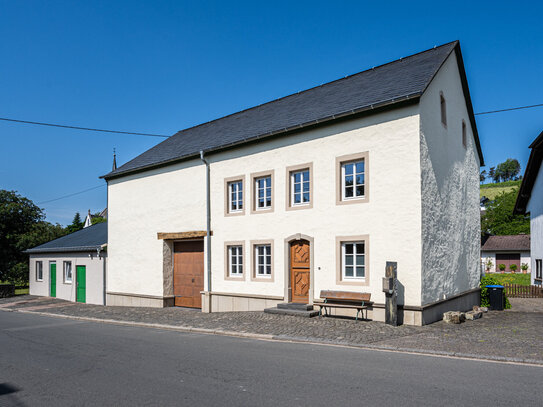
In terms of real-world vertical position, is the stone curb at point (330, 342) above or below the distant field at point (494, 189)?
below

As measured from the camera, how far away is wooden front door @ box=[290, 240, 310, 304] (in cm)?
1462

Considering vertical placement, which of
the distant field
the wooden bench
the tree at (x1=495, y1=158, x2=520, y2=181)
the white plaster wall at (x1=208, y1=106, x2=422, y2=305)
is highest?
the tree at (x1=495, y1=158, x2=520, y2=181)

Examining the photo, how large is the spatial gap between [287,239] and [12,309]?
52.5 feet

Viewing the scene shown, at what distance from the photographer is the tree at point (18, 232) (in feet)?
136

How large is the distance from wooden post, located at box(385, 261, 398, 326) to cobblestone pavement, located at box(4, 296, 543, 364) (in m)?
0.35

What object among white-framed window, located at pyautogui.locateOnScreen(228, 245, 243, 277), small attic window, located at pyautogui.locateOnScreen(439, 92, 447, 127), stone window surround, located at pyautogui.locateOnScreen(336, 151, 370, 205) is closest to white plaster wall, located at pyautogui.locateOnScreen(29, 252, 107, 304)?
white-framed window, located at pyautogui.locateOnScreen(228, 245, 243, 277)

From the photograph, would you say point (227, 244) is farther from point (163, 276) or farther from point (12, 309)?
point (12, 309)

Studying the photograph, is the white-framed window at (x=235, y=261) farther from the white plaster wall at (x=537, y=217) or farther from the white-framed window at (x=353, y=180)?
the white plaster wall at (x=537, y=217)

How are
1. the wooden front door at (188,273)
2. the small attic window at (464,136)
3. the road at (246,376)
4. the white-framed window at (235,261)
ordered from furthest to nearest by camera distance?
the wooden front door at (188,273)
the small attic window at (464,136)
the white-framed window at (235,261)
the road at (246,376)

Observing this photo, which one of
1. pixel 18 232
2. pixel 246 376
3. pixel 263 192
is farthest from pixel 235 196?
pixel 18 232

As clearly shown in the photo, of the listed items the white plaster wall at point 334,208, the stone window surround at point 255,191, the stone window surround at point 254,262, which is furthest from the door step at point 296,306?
the stone window surround at point 255,191

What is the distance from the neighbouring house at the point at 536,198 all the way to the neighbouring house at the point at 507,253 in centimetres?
2518

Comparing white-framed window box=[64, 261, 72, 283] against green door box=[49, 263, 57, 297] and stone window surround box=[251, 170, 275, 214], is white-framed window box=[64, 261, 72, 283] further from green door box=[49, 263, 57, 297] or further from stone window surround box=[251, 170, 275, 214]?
stone window surround box=[251, 170, 275, 214]

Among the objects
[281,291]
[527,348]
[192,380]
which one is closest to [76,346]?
[192,380]
